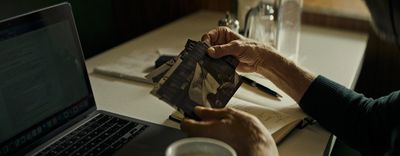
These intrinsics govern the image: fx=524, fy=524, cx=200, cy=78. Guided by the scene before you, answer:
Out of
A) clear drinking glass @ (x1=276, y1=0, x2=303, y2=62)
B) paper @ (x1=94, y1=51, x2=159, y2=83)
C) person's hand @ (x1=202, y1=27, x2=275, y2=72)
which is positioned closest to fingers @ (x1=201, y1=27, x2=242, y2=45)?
person's hand @ (x1=202, y1=27, x2=275, y2=72)

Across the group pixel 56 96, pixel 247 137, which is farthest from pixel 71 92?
pixel 247 137

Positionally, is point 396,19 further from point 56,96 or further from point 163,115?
point 56,96

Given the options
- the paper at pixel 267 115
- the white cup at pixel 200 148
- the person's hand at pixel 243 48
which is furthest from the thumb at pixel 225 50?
the white cup at pixel 200 148

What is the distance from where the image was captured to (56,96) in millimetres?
1111

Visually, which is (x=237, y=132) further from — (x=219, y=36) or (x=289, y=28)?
(x=289, y=28)

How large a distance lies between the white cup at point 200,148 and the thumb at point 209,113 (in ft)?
0.70

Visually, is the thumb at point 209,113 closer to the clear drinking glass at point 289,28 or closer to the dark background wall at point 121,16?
the clear drinking glass at point 289,28

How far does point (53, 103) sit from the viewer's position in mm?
1103

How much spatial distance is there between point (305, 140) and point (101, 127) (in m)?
0.45

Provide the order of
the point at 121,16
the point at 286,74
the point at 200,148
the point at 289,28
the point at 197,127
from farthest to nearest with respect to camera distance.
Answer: the point at 121,16 → the point at 289,28 → the point at 286,74 → the point at 197,127 → the point at 200,148

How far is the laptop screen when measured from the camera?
1007 mm

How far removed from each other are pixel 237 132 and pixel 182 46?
30.5 inches

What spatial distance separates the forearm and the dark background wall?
0.80m

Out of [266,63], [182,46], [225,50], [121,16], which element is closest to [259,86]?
[266,63]
